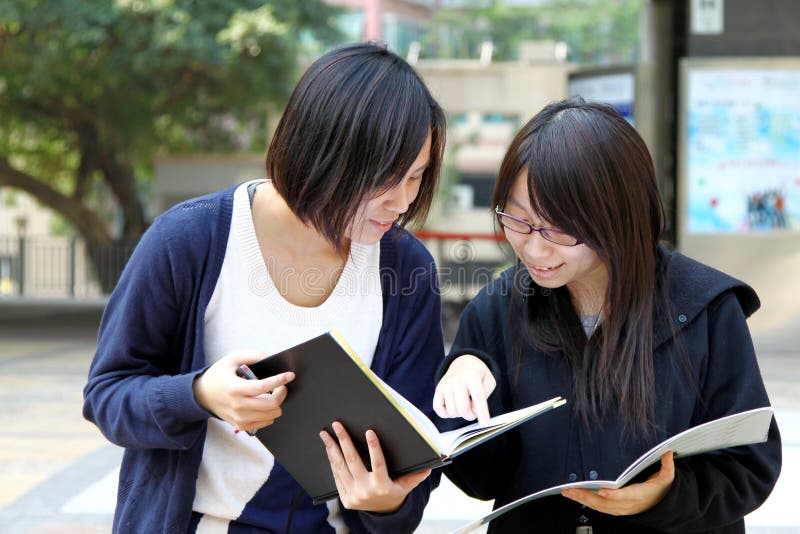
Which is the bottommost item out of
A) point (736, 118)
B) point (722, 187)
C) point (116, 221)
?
point (116, 221)

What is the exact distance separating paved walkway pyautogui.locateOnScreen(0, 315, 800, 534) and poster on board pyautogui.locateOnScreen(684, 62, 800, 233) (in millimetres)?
1330

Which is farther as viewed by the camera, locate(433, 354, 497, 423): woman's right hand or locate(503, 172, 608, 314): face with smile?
locate(503, 172, 608, 314): face with smile

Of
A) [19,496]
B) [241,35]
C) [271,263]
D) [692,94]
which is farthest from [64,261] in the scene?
[271,263]

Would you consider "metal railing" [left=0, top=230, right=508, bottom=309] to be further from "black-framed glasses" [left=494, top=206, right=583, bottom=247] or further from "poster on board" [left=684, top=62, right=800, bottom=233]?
"black-framed glasses" [left=494, top=206, right=583, bottom=247]

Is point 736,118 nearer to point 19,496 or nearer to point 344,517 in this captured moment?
point 19,496

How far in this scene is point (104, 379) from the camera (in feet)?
6.09

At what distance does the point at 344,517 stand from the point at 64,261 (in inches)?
718

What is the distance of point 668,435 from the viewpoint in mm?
1910

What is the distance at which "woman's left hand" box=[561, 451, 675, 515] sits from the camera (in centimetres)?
177

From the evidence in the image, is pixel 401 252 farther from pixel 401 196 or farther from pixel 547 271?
pixel 547 271

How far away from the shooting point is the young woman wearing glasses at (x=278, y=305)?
6.02 ft

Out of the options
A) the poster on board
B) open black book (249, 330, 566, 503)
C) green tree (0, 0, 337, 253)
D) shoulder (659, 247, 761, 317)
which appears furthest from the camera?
green tree (0, 0, 337, 253)

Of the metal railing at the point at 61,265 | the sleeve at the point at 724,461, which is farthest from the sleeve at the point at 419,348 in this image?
the metal railing at the point at 61,265

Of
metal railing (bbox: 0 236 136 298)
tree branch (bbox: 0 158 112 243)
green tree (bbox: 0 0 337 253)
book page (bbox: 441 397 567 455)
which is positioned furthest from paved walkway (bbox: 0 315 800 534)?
metal railing (bbox: 0 236 136 298)
